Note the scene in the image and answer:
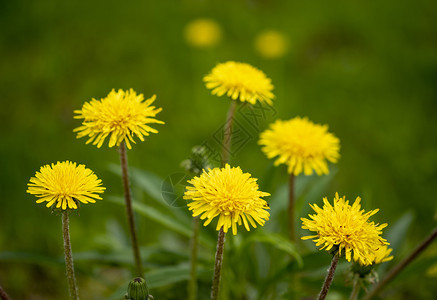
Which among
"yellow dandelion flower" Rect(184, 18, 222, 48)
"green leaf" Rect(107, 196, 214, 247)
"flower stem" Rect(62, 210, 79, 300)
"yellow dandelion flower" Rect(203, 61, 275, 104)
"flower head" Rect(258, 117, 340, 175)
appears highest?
"yellow dandelion flower" Rect(184, 18, 222, 48)

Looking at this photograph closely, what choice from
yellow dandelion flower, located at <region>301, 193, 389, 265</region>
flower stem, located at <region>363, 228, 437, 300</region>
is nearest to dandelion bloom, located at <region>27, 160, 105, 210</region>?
yellow dandelion flower, located at <region>301, 193, 389, 265</region>

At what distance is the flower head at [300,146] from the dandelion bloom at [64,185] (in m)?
A: 0.93

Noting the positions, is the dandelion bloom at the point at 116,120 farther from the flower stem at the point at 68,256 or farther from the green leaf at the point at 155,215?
the green leaf at the point at 155,215

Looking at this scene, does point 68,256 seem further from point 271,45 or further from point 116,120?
point 271,45

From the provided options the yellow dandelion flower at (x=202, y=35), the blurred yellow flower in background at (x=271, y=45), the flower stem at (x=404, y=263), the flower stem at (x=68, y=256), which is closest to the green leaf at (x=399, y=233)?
the flower stem at (x=404, y=263)

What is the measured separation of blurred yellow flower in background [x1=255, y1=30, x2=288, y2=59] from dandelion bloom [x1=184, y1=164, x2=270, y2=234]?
9.59 feet

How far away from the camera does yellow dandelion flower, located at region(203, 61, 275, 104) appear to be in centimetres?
203

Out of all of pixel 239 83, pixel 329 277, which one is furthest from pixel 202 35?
pixel 329 277

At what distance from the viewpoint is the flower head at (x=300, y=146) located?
6.81ft

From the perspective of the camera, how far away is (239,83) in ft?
6.68

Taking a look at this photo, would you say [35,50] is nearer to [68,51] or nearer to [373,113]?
[68,51]

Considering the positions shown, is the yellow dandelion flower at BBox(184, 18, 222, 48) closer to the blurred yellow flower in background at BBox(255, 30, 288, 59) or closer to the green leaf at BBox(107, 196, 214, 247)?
the blurred yellow flower in background at BBox(255, 30, 288, 59)

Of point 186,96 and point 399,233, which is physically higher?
point 186,96

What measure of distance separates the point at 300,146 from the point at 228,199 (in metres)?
0.79
